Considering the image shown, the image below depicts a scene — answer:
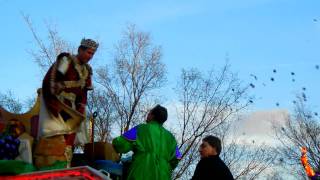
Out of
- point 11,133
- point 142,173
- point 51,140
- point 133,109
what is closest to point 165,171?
point 142,173

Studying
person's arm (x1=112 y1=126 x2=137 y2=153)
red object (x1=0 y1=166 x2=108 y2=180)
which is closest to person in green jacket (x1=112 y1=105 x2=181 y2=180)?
person's arm (x1=112 y1=126 x2=137 y2=153)

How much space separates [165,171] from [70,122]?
5.08 ft

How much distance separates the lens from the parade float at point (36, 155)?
12.4 feet

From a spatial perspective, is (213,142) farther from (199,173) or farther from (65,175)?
(65,175)

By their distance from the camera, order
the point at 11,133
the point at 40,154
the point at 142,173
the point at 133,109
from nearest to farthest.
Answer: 1. the point at 142,173
2. the point at 40,154
3. the point at 11,133
4. the point at 133,109

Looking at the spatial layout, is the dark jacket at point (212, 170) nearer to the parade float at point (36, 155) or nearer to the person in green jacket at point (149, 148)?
the person in green jacket at point (149, 148)

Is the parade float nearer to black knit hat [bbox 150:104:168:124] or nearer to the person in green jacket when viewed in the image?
the person in green jacket

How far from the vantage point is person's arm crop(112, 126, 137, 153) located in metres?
6.06

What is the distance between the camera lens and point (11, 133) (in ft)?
24.5

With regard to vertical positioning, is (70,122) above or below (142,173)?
above

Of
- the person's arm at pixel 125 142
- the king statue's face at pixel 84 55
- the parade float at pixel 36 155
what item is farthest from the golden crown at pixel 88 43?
the person's arm at pixel 125 142

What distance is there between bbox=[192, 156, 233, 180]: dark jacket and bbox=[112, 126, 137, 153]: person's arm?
0.78 m

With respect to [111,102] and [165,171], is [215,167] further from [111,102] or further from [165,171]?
[111,102]

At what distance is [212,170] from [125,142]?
0.96 metres
